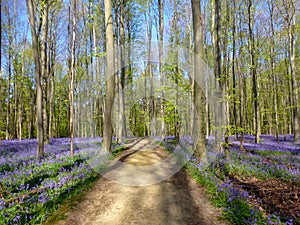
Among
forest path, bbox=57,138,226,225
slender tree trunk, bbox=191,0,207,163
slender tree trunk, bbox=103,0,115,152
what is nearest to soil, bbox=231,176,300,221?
forest path, bbox=57,138,226,225

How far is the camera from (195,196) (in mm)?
5629

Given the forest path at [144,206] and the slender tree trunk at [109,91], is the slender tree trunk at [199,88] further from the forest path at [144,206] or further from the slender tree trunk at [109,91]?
the slender tree trunk at [109,91]

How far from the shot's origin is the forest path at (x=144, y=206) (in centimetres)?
429

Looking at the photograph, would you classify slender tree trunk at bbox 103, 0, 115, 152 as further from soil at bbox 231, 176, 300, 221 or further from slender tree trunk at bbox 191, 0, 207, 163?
soil at bbox 231, 176, 300, 221

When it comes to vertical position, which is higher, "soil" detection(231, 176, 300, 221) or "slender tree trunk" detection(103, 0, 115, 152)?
"slender tree trunk" detection(103, 0, 115, 152)

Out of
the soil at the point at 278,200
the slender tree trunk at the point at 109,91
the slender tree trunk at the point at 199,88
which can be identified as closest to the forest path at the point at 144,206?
the soil at the point at 278,200

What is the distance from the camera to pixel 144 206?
498 cm

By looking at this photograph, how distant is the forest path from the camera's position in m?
4.29

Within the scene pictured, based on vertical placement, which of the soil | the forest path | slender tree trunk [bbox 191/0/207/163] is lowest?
the forest path

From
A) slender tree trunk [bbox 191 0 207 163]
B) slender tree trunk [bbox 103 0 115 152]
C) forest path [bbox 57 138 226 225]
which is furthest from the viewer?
slender tree trunk [bbox 103 0 115 152]

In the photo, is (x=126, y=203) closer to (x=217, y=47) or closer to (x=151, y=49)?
(x=217, y=47)

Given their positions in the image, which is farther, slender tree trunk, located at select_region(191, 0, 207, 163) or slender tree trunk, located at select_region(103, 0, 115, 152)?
slender tree trunk, located at select_region(103, 0, 115, 152)

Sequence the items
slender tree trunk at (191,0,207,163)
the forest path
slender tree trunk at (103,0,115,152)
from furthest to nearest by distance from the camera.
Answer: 1. slender tree trunk at (103,0,115,152)
2. slender tree trunk at (191,0,207,163)
3. the forest path

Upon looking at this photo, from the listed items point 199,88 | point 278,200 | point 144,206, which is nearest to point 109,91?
point 199,88
